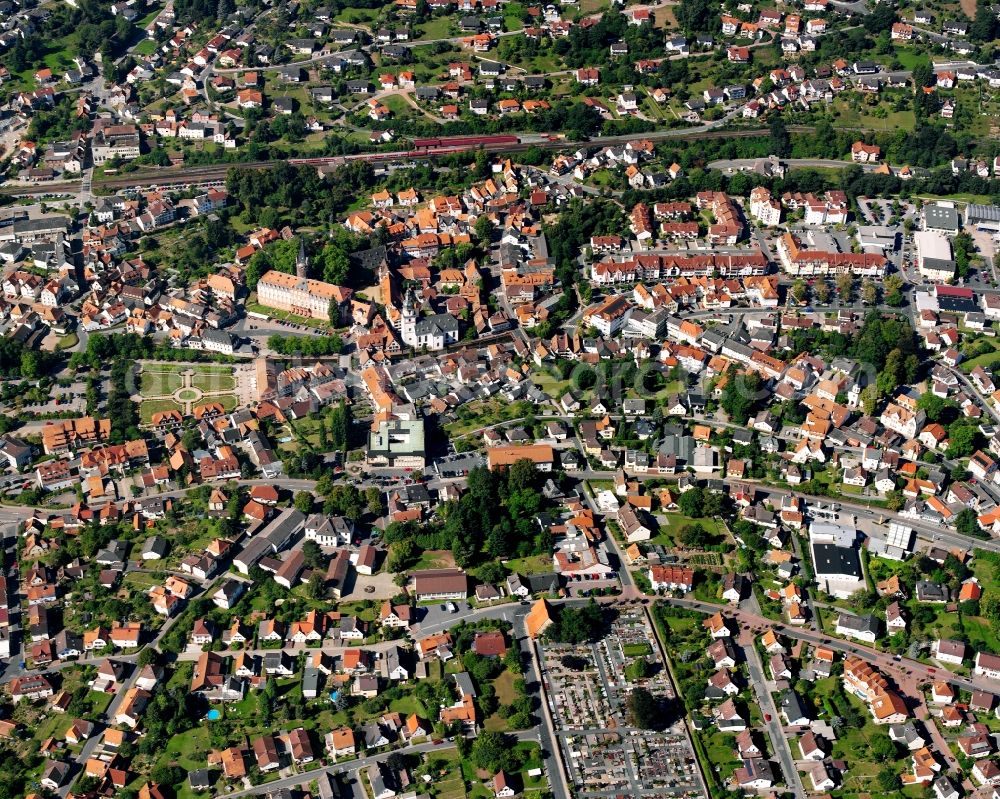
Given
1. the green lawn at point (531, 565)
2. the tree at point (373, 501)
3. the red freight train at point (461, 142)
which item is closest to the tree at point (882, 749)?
the green lawn at point (531, 565)

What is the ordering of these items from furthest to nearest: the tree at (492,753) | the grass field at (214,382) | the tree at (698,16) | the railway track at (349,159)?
the tree at (698,16) < the railway track at (349,159) < the grass field at (214,382) < the tree at (492,753)

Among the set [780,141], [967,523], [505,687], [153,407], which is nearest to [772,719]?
[505,687]

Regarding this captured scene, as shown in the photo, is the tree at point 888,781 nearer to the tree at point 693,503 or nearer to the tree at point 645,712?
the tree at point 645,712

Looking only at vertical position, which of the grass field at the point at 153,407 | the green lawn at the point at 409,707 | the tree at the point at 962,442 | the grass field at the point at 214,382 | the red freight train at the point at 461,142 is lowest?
the green lawn at the point at 409,707

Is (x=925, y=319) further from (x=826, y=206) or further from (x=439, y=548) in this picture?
(x=439, y=548)

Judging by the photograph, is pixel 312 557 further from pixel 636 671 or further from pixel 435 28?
pixel 435 28

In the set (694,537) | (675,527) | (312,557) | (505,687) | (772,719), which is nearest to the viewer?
(772,719)

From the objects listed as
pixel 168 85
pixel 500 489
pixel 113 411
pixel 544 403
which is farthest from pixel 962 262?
pixel 168 85
